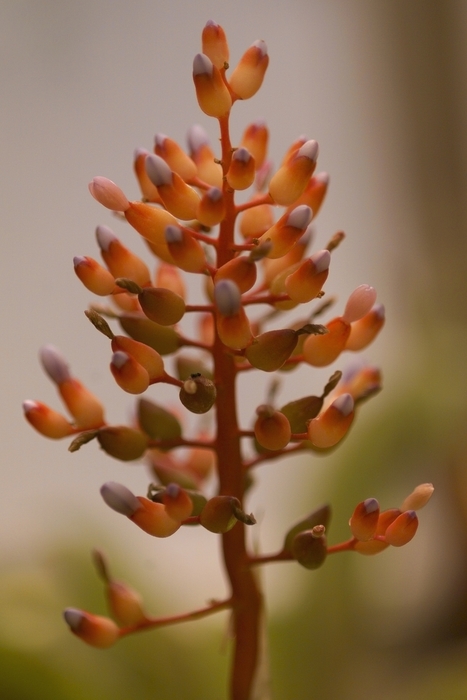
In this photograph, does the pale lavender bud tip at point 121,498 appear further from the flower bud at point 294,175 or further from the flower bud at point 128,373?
the flower bud at point 294,175

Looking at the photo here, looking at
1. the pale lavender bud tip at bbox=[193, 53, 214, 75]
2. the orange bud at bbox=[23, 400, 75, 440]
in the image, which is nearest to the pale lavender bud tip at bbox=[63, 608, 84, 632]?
the orange bud at bbox=[23, 400, 75, 440]

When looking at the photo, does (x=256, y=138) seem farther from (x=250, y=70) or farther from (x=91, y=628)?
(x=91, y=628)

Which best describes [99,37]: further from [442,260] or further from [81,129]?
[442,260]

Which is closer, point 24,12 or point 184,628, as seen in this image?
point 184,628

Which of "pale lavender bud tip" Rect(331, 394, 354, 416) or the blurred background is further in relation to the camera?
the blurred background

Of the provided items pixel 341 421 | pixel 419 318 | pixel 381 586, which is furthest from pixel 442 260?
pixel 341 421

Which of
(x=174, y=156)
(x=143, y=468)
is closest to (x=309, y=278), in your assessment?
(x=174, y=156)

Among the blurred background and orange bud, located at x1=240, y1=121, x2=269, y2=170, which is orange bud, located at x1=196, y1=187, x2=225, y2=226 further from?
the blurred background
